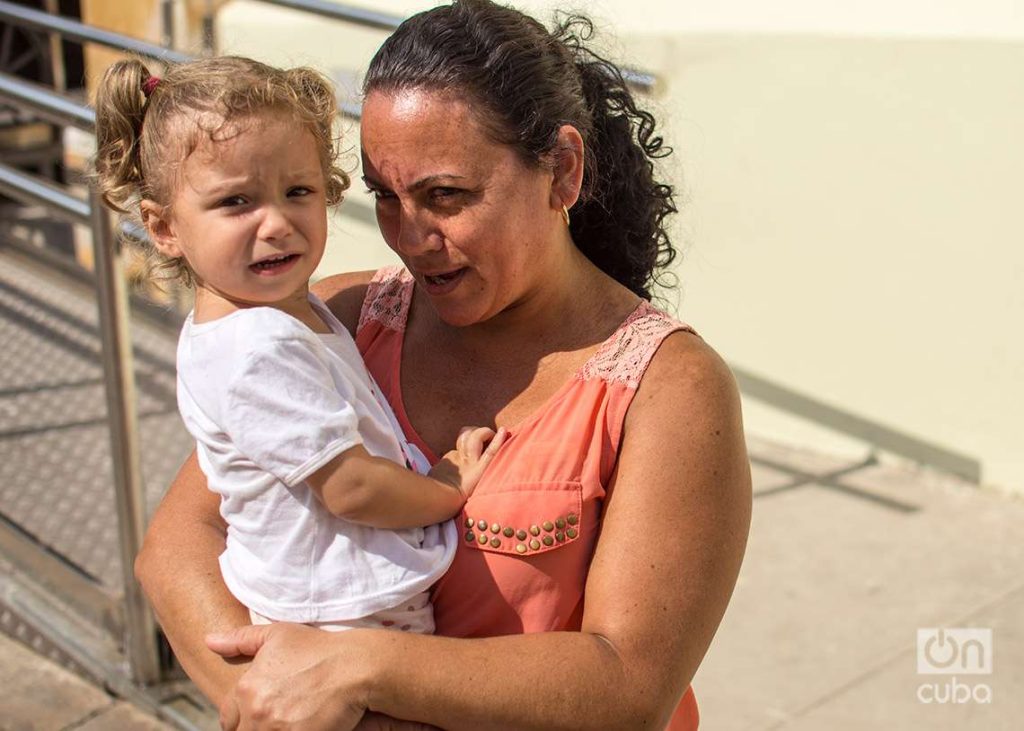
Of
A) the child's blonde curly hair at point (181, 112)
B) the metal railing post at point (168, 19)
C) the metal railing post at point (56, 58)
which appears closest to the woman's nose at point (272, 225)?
the child's blonde curly hair at point (181, 112)

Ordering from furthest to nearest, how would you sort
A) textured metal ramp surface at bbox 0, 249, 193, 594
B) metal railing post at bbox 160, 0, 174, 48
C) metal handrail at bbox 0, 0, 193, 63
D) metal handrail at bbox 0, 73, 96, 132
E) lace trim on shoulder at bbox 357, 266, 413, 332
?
metal railing post at bbox 160, 0, 174, 48 < textured metal ramp surface at bbox 0, 249, 193, 594 < metal handrail at bbox 0, 0, 193, 63 < metal handrail at bbox 0, 73, 96, 132 < lace trim on shoulder at bbox 357, 266, 413, 332

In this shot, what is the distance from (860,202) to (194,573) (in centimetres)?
305

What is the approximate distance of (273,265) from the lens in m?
1.63

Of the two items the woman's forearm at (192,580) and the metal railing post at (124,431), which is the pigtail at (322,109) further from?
the metal railing post at (124,431)

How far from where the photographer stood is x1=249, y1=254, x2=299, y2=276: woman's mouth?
1.62 m

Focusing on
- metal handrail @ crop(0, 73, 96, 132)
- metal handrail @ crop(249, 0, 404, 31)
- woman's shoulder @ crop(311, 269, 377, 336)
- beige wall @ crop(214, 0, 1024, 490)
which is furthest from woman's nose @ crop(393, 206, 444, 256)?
beige wall @ crop(214, 0, 1024, 490)

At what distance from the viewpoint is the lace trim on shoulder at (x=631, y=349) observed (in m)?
1.68

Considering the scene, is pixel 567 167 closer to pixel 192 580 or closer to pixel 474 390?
pixel 474 390

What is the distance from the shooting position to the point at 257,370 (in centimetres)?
154

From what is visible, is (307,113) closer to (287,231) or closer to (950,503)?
(287,231)

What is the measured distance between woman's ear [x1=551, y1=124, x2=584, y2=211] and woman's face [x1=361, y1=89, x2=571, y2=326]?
1cm

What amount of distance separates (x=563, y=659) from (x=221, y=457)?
1.59ft

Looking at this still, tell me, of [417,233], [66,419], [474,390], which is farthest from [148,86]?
[66,419]

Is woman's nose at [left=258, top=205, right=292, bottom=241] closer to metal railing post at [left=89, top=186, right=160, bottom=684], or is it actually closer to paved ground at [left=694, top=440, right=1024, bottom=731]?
metal railing post at [left=89, top=186, right=160, bottom=684]
